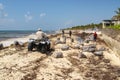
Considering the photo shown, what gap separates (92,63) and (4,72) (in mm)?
6227

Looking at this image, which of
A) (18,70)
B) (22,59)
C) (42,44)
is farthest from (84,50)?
(18,70)

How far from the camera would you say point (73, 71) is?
1518 cm

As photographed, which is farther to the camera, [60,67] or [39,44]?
[39,44]

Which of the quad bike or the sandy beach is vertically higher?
the quad bike

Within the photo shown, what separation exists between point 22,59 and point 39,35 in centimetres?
299

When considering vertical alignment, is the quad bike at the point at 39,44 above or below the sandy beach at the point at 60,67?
above

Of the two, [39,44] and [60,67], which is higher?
[39,44]

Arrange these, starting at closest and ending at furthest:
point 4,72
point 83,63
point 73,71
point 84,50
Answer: point 4,72, point 73,71, point 83,63, point 84,50

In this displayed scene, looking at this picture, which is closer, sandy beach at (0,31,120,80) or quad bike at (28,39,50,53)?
sandy beach at (0,31,120,80)

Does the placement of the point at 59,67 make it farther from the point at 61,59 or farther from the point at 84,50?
the point at 84,50

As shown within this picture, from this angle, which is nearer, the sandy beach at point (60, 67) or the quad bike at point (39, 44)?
the sandy beach at point (60, 67)

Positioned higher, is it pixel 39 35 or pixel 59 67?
pixel 39 35

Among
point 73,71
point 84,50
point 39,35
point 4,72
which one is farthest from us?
point 84,50

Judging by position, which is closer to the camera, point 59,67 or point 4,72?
point 4,72
